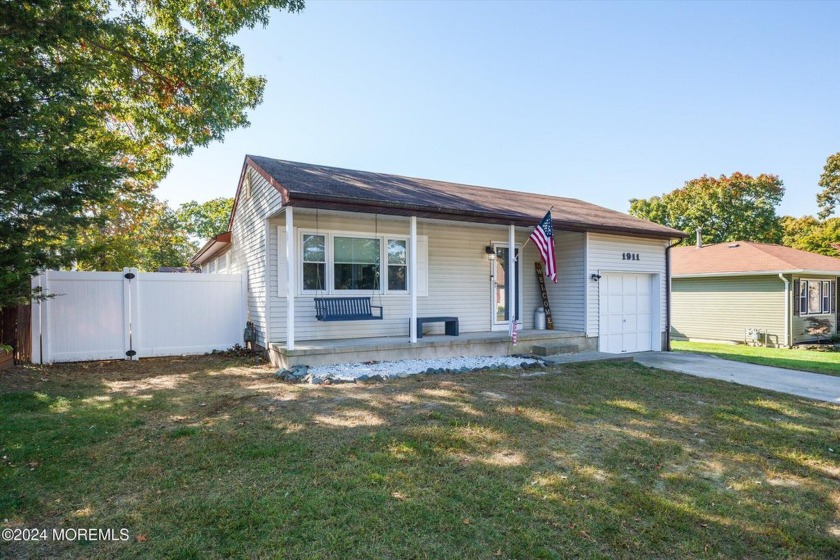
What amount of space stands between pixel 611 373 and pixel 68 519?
779 cm

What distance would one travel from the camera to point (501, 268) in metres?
11.2

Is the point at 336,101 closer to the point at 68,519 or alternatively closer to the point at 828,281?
the point at 68,519

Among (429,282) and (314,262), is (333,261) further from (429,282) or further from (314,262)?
(429,282)

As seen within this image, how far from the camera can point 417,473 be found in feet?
11.6

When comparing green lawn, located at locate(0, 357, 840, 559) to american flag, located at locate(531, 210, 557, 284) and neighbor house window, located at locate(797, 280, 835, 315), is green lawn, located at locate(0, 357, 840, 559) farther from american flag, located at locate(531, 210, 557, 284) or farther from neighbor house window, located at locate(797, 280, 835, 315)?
neighbor house window, located at locate(797, 280, 835, 315)

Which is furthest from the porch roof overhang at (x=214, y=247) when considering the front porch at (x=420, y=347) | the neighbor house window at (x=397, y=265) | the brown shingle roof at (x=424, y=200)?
the front porch at (x=420, y=347)

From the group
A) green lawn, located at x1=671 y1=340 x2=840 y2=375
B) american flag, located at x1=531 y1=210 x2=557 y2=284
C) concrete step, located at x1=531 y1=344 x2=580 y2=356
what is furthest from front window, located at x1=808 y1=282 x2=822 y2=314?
american flag, located at x1=531 y1=210 x2=557 y2=284

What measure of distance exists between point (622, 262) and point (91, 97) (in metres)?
12.0

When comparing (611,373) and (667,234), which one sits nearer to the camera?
(611,373)

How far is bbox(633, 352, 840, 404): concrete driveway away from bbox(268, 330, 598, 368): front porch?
1734mm

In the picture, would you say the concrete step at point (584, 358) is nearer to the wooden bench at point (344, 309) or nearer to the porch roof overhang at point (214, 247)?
the wooden bench at point (344, 309)

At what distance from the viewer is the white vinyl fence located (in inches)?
319

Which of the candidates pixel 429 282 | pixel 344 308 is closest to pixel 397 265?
pixel 429 282

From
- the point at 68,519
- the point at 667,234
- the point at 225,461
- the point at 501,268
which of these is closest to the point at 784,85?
the point at 667,234
